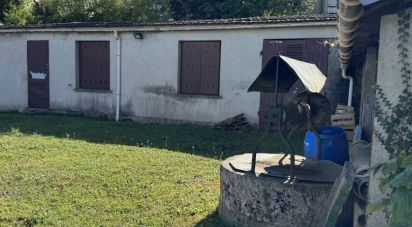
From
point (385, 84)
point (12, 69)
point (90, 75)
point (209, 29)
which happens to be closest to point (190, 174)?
point (385, 84)

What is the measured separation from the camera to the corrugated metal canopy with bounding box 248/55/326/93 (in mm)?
4102

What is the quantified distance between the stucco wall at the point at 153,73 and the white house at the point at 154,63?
3cm

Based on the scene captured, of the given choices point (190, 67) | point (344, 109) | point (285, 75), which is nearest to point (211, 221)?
point (285, 75)

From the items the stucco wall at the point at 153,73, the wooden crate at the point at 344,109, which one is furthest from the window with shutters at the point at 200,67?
the wooden crate at the point at 344,109

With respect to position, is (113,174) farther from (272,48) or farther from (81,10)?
(81,10)

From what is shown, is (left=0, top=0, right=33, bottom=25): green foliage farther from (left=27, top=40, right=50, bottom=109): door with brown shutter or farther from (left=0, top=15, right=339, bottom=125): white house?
(left=27, top=40, right=50, bottom=109): door with brown shutter

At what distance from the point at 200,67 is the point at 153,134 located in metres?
2.85

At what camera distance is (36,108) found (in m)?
15.4

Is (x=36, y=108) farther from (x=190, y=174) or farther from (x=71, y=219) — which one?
(x=71, y=219)

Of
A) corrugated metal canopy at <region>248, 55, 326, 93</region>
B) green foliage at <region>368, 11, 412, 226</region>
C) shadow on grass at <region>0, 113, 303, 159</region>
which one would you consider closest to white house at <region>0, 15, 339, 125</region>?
shadow on grass at <region>0, 113, 303, 159</region>

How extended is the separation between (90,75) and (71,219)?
10143 mm

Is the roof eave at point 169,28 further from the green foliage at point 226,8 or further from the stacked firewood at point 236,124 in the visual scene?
the green foliage at point 226,8

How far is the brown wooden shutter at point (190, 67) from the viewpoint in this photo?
41.0 feet

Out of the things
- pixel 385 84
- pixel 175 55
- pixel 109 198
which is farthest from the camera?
pixel 175 55
